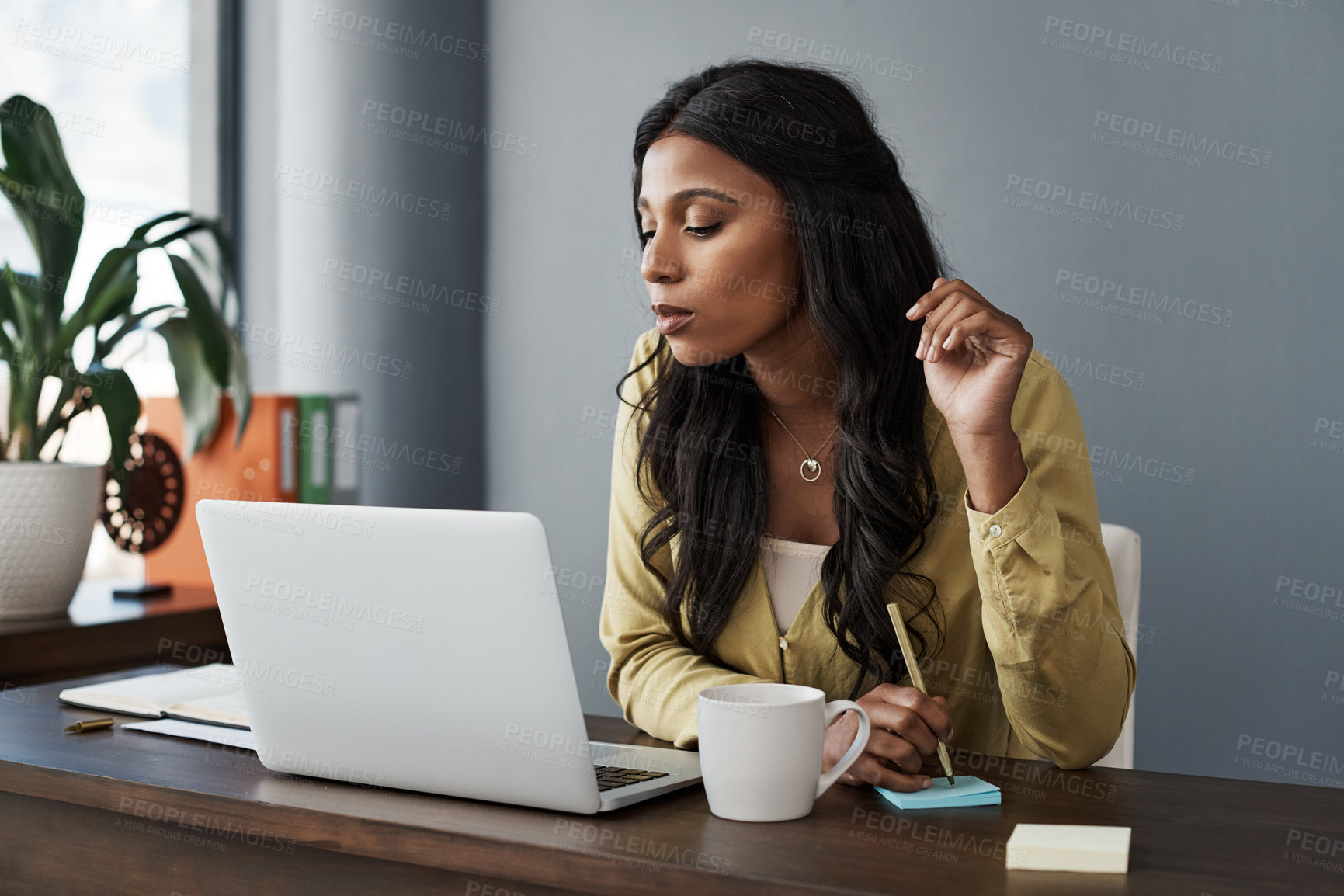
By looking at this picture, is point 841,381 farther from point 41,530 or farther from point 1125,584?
point 41,530

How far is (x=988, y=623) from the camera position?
3.82 feet

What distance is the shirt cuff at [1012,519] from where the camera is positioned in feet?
3.64

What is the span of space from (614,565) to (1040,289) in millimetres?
1343

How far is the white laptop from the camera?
0.88m

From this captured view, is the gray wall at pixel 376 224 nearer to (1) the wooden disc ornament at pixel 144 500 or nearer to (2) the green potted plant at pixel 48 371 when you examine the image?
(1) the wooden disc ornament at pixel 144 500

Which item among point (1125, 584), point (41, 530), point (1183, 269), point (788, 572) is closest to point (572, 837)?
point (788, 572)

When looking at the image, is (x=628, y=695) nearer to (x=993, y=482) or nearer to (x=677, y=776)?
(x=677, y=776)

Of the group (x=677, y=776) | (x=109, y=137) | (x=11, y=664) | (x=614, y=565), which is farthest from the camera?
(x=109, y=137)

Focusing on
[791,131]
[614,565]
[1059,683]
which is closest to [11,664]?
[614,565]

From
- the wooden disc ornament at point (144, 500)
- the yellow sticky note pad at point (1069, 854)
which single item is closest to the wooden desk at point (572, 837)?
the yellow sticky note pad at point (1069, 854)

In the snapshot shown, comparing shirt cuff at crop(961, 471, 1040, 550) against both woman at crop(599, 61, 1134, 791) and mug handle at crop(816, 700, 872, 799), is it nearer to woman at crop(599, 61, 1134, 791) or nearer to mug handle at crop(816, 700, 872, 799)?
woman at crop(599, 61, 1134, 791)

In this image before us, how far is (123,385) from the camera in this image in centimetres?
200

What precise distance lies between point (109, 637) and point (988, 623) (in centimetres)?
158

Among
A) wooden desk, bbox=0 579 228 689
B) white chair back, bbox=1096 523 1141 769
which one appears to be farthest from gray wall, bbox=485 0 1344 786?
wooden desk, bbox=0 579 228 689
